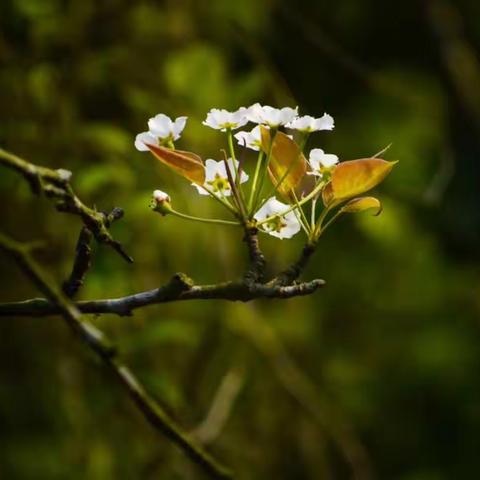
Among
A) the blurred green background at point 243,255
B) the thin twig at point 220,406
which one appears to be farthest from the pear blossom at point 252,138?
the thin twig at point 220,406

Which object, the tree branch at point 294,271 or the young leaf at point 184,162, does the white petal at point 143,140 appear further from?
the tree branch at point 294,271

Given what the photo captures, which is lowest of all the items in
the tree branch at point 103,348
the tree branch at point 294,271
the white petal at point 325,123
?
the tree branch at point 103,348

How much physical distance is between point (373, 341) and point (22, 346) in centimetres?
91

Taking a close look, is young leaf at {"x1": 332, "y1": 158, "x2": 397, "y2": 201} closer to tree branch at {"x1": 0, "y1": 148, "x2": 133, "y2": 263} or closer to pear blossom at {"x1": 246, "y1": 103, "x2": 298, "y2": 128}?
pear blossom at {"x1": 246, "y1": 103, "x2": 298, "y2": 128}

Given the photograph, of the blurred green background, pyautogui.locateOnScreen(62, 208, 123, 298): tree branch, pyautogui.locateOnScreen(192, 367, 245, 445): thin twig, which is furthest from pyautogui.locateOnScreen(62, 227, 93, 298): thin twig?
pyautogui.locateOnScreen(192, 367, 245, 445): thin twig

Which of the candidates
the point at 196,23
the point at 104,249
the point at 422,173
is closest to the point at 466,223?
the point at 422,173

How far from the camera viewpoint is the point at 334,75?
2330 mm

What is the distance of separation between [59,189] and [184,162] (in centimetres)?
10

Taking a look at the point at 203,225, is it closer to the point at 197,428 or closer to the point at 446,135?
the point at 197,428

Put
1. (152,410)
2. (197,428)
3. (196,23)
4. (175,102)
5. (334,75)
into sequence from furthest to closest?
(334,75) < (196,23) < (175,102) < (197,428) < (152,410)

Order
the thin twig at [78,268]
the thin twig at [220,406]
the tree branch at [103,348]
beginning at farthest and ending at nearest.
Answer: the thin twig at [220,406], the thin twig at [78,268], the tree branch at [103,348]

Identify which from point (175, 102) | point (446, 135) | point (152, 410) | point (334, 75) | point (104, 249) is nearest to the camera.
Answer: point (152, 410)

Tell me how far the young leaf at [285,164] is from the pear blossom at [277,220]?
0.01 metres

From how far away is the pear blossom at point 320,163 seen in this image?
63cm
